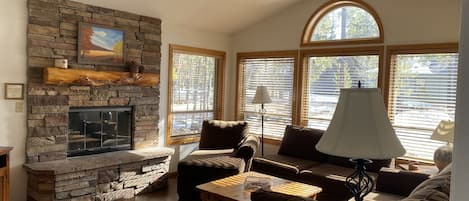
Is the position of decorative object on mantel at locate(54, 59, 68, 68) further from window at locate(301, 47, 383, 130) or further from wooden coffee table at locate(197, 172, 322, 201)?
window at locate(301, 47, 383, 130)

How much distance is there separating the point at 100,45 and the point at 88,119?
95 cm

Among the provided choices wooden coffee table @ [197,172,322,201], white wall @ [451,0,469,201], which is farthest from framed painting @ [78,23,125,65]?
white wall @ [451,0,469,201]

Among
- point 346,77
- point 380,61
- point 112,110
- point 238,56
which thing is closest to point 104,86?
point 112,110

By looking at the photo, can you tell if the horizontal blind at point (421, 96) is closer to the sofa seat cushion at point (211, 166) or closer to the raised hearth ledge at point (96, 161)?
the sofa seat cushion at point (211, 166)

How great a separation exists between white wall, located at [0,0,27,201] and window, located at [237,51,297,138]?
345cm

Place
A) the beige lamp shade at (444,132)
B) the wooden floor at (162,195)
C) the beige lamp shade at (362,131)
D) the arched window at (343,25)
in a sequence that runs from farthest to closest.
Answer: the arched window at (343,25)
the wooden floor at (162,195)
the beige lamp shade at (444,132)
the beige lamp shade at (362,131)

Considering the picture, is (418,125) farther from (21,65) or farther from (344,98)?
(21,65)

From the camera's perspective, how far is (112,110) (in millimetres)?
4695

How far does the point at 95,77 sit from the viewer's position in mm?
4289

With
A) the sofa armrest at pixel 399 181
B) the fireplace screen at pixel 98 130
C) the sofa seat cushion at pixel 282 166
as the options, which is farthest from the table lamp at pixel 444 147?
the fireplace screen at pixel 98 130

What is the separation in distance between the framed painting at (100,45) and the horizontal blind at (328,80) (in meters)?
2.77

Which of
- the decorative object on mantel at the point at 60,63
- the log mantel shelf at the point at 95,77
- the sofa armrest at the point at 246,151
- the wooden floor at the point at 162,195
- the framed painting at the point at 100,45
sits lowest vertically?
the wooden floor at the point at 162,195

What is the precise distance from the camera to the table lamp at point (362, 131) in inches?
66.1

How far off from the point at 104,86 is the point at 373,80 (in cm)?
358
